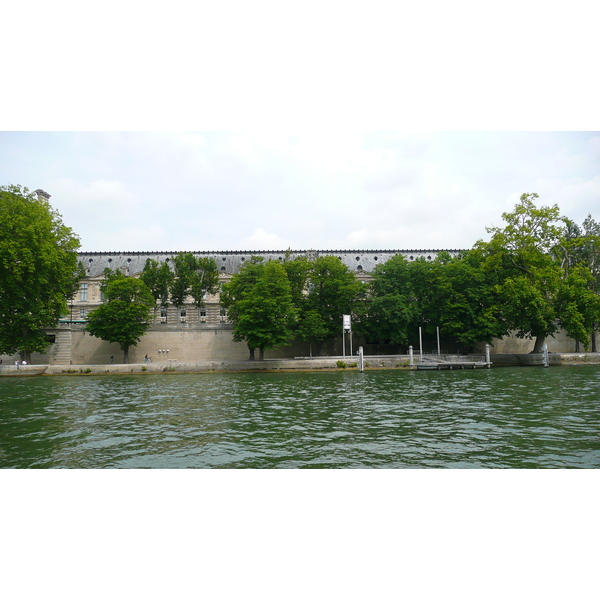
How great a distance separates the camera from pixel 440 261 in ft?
172

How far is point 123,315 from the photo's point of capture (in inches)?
1870

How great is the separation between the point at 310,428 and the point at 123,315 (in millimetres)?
36032

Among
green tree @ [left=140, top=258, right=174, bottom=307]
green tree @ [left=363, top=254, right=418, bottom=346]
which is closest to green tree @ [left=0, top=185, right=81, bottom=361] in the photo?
green tree @ [left=140, top=258, right=174, bottom=307]

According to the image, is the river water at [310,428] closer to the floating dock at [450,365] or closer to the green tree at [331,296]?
the floating dock at [450,365]

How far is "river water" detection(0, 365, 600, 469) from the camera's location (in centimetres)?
1170

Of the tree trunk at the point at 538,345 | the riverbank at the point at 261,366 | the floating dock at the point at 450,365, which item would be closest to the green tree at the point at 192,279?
the riverbank at the point at 261,366

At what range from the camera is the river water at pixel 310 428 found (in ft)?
38.4

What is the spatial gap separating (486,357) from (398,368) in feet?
23.4

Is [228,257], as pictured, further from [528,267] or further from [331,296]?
[528,267]

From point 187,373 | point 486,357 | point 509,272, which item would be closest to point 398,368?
point 486,357

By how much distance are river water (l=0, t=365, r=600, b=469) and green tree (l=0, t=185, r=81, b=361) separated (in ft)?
48.7

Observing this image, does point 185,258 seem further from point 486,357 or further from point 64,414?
point 64,414

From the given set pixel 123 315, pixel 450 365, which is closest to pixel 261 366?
pixel 123 315

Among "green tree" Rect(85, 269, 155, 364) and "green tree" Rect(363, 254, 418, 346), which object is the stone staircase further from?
"green tree" Rect(363, 254, 418, 346)
